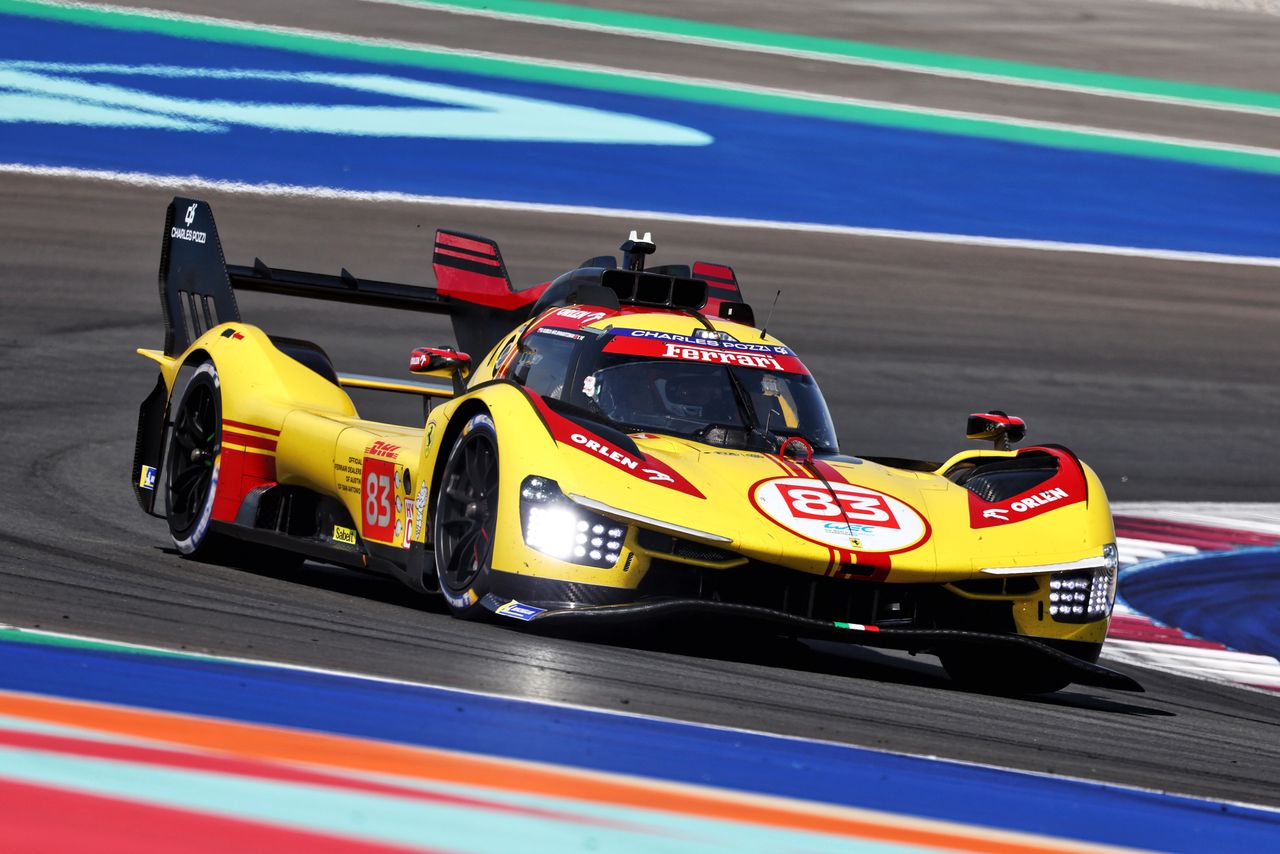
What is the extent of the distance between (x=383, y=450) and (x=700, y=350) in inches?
57.7

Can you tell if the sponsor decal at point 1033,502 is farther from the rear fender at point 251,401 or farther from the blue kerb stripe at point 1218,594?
the rear fender at point 251,401

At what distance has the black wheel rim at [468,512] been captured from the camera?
783 centimetres

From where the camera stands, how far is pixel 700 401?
28.9ft

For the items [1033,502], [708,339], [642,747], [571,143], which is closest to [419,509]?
[708,339]

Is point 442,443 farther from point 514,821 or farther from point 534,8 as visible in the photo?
point 534,8

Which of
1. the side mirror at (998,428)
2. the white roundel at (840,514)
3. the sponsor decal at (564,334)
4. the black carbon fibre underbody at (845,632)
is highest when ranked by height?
the sponsor decal at (564,334)

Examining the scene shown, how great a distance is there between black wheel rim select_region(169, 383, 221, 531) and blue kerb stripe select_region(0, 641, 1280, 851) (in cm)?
455

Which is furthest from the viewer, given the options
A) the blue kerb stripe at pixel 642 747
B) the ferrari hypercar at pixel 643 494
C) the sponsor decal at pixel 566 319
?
the sponsor decal at pixel 566 319

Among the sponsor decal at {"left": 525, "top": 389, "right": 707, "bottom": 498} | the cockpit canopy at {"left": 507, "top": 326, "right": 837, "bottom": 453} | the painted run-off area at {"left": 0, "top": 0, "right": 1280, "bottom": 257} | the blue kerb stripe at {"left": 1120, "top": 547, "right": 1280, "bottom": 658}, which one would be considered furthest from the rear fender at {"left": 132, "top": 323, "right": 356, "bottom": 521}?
the painted run-off area at {"left": 0, "top": 0, "right": 1280, "bottom": 257}

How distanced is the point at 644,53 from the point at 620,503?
846 inches

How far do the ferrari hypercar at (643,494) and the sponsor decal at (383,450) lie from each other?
2 cm

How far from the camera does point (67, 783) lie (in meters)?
4.17

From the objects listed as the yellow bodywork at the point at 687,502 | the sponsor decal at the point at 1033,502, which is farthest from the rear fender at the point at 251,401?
the sponsor decal at the point at 1033,502

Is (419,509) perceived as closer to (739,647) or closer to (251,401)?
(739,647)
